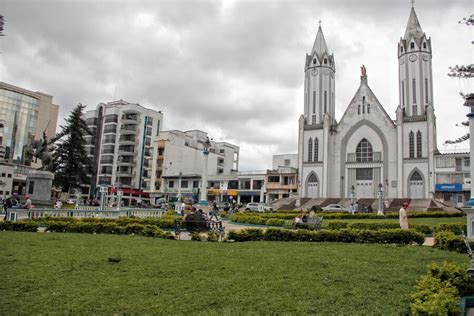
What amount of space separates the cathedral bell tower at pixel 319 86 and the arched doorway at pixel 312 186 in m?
8.31

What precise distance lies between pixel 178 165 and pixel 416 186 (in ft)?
128

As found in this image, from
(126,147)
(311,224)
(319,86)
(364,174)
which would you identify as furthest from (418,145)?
(126,147)

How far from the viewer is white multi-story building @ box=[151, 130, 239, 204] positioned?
220 ft

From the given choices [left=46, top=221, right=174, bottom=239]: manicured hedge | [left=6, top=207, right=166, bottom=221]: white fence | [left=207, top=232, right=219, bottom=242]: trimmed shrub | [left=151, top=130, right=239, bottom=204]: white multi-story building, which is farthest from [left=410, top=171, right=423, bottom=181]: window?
[left=46, top=221, right=174, bottom=239]: manicured hedge

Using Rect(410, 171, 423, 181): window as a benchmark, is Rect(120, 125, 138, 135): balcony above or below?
above

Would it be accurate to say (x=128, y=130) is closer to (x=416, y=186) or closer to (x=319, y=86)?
(x=319, y=86)

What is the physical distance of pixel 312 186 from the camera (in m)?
56.5

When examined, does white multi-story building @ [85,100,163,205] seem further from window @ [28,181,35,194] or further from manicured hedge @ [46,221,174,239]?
manicured hedge @ [46,221,174,239]

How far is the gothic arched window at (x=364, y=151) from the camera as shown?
5394cm

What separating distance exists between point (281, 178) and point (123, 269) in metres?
54.6

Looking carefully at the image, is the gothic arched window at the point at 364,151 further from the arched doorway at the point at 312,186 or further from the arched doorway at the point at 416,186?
the arched doorway at the point at 312,186

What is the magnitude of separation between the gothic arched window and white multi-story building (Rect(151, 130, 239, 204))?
856 inches

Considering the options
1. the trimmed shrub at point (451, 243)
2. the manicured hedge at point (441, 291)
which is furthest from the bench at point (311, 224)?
the manicured hedge at point (441, 291)

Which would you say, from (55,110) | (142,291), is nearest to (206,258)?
(142,291)
